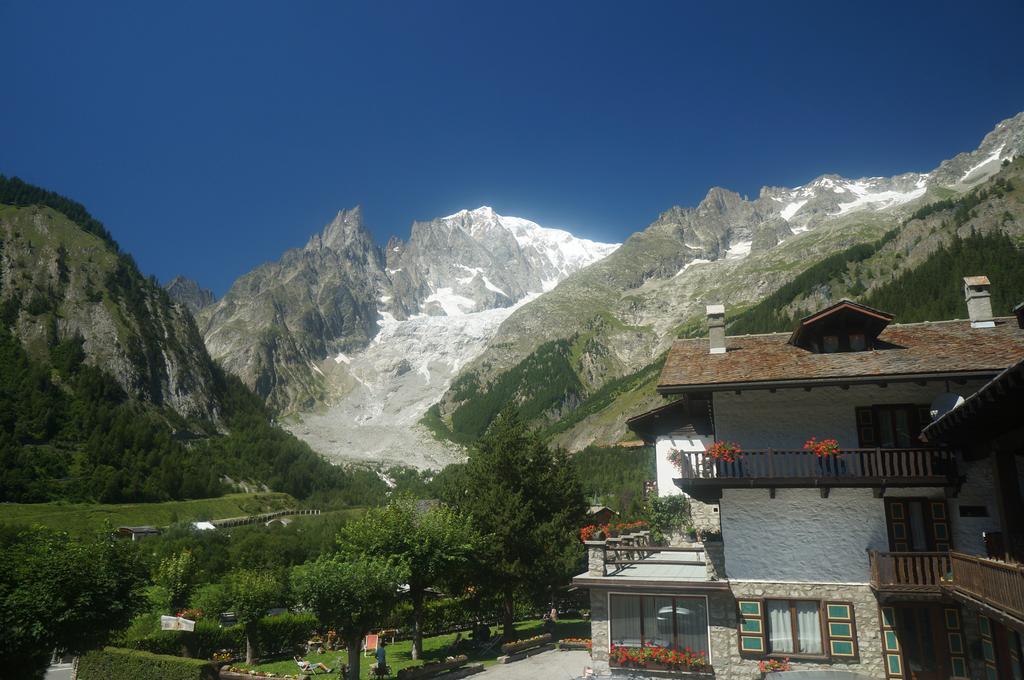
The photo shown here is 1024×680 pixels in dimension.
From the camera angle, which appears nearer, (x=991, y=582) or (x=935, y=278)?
(x=991, y=582)

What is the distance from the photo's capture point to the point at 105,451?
134250 mm

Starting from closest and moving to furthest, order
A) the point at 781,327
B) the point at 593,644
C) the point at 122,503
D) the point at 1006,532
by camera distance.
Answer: the point at 1006,532 < the point at 593,644 < the point at 122,503 < the point at 781,327

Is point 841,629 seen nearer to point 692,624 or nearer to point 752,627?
point 752,627

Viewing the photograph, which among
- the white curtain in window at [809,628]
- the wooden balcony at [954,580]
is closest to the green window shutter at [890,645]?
the wooden balcony at [954,580]

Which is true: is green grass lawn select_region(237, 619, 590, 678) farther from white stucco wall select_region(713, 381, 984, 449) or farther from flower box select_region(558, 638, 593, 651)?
white stucco wall select_region(713, 381, 984, 449)

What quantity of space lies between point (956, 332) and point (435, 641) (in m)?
31.7

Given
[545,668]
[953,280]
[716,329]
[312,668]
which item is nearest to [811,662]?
[545,668]

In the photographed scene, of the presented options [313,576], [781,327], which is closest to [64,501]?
[313,576]

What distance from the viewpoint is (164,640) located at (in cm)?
3719

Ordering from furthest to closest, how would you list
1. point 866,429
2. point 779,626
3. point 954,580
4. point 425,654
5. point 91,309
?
point 91,309, point 425,654, point 866,429, point 779,626, point 954,580

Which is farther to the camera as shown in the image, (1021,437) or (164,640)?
(164,640)

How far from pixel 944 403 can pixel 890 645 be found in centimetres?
772

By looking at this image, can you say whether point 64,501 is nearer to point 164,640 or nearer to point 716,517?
point 164,640

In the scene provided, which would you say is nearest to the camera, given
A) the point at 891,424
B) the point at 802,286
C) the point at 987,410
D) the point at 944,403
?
the point at 987,410
